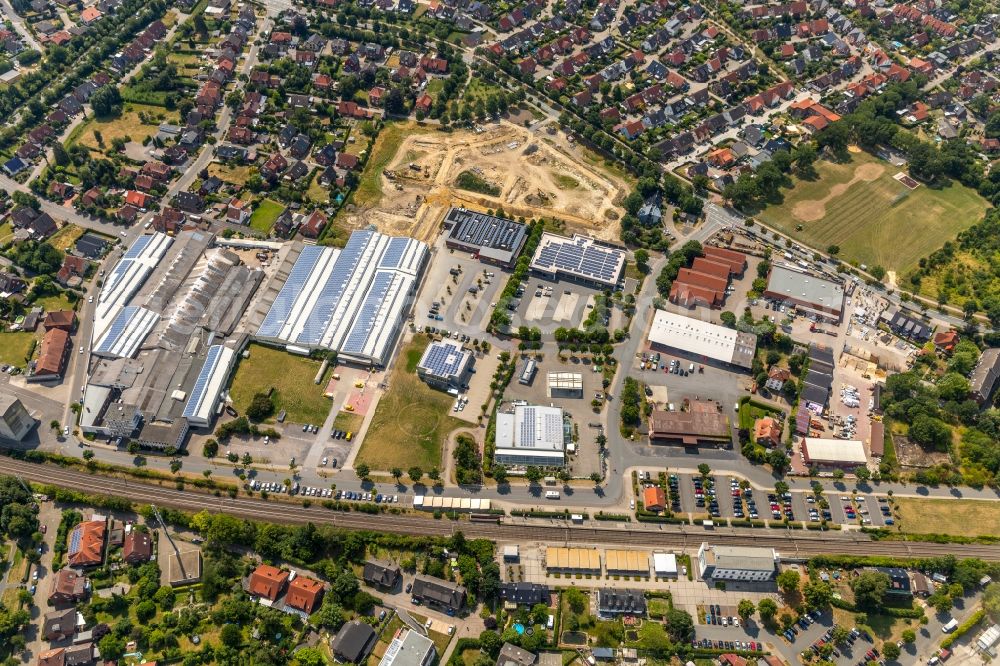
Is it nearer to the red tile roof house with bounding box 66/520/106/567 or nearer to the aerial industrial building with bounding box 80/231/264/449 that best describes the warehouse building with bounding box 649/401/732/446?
the aerial industrial building with bounding box 80/231/264/449

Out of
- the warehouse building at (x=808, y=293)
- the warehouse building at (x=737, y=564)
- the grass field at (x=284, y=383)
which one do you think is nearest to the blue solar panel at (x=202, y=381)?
the grass field at (x=284, y=383)

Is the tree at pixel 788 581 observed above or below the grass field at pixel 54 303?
above

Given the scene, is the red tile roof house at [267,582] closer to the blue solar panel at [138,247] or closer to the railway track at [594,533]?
the railway track at [594,533]

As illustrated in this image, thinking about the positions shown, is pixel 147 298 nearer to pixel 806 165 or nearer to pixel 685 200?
pixel 685 200

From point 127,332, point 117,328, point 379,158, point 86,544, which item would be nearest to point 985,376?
point 379,158

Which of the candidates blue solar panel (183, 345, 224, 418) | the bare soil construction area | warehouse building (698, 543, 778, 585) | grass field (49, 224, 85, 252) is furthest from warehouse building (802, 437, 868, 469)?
grass field (49, 224, 85, 252)

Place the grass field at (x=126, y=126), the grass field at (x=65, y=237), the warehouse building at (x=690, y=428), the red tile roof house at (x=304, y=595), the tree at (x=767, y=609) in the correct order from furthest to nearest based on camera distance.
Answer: the grass field at (x=126, y=126), the grass field at (x=65, y=237), the warehouse building at (x=690, y=428), the red tile roof house at (x=304, y=595), the tree at (x=767, y=609)

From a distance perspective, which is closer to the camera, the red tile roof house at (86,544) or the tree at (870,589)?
the tree at (870,589)
